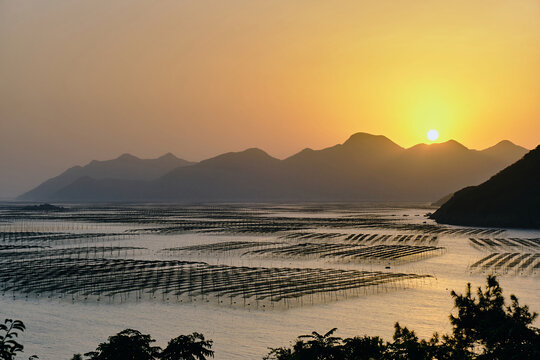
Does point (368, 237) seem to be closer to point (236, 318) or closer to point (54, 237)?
point (54, 237)

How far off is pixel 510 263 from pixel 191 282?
46058 mm

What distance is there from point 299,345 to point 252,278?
42486 mm

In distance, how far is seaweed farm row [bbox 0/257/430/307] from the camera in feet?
180

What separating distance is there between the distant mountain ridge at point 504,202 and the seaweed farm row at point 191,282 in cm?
9930

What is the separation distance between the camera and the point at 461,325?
989 inches

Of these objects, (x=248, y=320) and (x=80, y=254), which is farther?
(x=80, y=254)

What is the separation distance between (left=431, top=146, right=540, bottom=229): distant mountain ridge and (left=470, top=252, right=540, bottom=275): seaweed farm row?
69961 millimetres

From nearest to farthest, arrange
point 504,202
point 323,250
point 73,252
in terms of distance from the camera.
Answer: point 73,252, point 323,250, point 504,202

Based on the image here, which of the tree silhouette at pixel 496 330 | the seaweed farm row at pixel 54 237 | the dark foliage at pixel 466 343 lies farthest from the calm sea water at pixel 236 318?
the seaweed farm row at pixel 54 237

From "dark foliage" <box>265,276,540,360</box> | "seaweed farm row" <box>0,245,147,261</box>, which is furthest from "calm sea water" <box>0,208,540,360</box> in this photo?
"seaweed farm row" <box>0,245,147,261</box>

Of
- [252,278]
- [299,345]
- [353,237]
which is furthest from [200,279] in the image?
[353,237]

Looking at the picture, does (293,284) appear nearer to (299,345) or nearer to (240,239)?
(299,345)

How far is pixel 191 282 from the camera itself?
62812 mm

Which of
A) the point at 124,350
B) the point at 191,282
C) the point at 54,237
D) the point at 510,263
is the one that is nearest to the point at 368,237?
the point at 510,263
